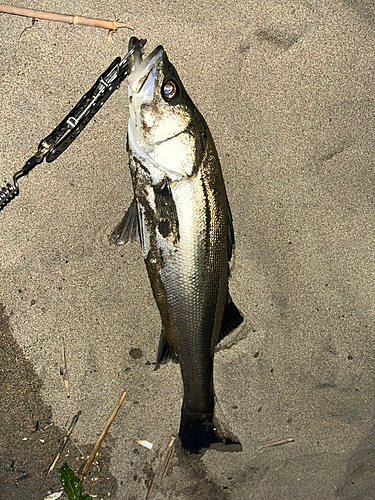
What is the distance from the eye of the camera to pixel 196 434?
257cm

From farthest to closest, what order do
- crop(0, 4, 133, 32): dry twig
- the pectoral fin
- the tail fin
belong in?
crop(0, 4, 133, 32): dry twig
the tail fin
the pectoral fin

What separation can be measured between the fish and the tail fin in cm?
53

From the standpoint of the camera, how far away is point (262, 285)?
9.41ft

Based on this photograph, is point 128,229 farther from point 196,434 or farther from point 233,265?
point 196,434

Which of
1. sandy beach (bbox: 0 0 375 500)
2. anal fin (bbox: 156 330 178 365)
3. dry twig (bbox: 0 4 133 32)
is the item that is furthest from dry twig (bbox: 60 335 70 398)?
dry twig (bbox: 0 4 133 32)

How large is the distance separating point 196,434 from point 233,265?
133 cm

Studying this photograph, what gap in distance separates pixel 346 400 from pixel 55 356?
8.04 feet

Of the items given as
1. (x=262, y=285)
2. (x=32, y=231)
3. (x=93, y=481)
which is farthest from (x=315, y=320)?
(x=32, y=231)

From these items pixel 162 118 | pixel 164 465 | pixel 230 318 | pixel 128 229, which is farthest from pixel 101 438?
pixel 162 118

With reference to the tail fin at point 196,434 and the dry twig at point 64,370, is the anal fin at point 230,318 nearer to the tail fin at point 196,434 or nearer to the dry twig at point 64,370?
the tail fin at point 196,434

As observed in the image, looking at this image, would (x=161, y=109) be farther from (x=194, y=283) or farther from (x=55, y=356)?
(x=55, y=356)

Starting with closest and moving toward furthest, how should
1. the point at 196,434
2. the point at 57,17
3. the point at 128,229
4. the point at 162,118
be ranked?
the point at 162,118, the point at 128,229, the point at 196,434, the point at 57,17

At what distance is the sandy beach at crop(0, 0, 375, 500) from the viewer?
9.09 ft

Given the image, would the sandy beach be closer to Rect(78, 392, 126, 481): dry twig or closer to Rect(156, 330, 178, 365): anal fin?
Rect(78, 392, 126, 481): dry twig
